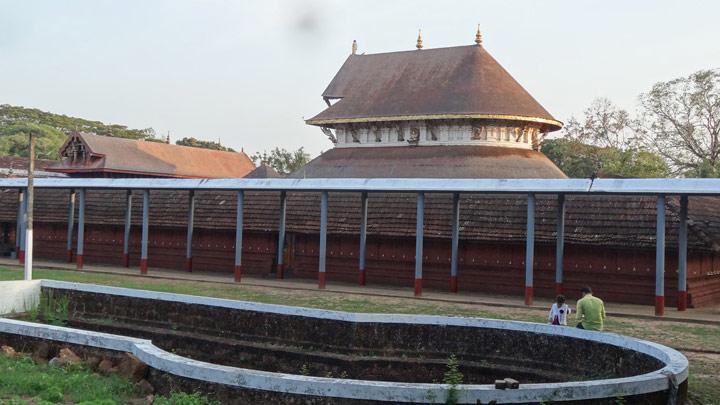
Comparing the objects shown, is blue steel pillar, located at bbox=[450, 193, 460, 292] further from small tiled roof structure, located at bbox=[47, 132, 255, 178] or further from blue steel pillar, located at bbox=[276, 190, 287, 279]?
small tiled roof structure, located at bbox=[47, 132, 255, 178]

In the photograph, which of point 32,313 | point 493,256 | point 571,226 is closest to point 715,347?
point 571,226

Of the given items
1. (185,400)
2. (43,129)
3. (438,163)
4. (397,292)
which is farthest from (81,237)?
(43,129)

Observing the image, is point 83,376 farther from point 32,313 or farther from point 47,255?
point 47,255

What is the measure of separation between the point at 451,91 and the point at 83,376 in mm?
21847

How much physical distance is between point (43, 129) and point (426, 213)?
6341cm

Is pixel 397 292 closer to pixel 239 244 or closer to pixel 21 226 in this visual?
pixel 239 244

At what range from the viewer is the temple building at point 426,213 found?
59.1ft

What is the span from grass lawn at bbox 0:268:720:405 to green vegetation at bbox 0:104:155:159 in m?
47.5

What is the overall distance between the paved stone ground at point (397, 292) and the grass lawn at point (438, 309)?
0.53 m

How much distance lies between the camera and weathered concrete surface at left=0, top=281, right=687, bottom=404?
6422 mm

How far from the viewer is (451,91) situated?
28500 mm

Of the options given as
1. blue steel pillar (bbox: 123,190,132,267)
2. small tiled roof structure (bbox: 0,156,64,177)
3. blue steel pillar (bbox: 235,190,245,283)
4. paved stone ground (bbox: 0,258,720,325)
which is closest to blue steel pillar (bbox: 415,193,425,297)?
paved stone ground (bbox: 0,258,720,325)

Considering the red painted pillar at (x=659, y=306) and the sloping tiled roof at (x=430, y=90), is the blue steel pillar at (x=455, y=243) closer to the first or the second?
the red painted pillar at (x=659, y=306)

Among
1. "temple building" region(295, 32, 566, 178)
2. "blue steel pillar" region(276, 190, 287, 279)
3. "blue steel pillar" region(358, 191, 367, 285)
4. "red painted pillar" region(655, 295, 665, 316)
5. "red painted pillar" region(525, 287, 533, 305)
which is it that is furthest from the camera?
"temple building" region(295, 32, 566, 178)
